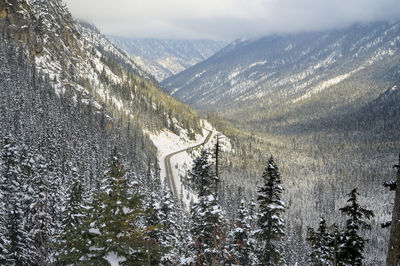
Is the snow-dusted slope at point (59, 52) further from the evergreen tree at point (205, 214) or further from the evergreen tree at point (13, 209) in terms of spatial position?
the evergreen tree at point (205, 214)

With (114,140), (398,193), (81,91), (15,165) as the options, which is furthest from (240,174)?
(398,193)

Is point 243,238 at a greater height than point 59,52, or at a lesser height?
lesser

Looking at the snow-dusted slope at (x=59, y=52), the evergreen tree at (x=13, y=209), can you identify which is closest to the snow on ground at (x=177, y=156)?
the snow-dusted slope at (x=59, y=52)

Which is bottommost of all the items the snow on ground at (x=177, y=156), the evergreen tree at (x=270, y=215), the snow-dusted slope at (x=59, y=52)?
the evergreen tree at (x=270, y=215)

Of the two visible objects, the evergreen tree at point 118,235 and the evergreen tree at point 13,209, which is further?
the evergreen tree at point 13,209

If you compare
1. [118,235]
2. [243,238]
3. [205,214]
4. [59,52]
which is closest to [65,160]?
[243,238]

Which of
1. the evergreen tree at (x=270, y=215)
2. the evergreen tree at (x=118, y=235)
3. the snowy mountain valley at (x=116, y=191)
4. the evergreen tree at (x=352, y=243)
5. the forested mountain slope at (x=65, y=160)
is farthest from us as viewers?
the evergreen tree at (x=270, y=215)

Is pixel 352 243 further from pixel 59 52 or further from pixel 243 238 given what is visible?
pixel 59 52

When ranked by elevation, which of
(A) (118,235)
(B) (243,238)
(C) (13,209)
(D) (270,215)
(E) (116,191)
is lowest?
(A) (118,235)

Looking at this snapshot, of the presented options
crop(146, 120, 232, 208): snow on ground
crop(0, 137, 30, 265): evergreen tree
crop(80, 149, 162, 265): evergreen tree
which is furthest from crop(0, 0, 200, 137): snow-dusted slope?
crop(80, 149, 162, 265): evergreen tree

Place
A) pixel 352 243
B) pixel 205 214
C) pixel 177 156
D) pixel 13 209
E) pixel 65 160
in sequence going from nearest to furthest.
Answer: pixel 352 243, pixel 205 214, pixel 13 209, pixel 65 160, pixel 177 156

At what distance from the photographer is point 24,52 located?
445 feet

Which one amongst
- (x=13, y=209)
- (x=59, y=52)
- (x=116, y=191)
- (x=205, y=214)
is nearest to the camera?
(x=116, y=191)

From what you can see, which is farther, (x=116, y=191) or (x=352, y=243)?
(x=352, y=243)
